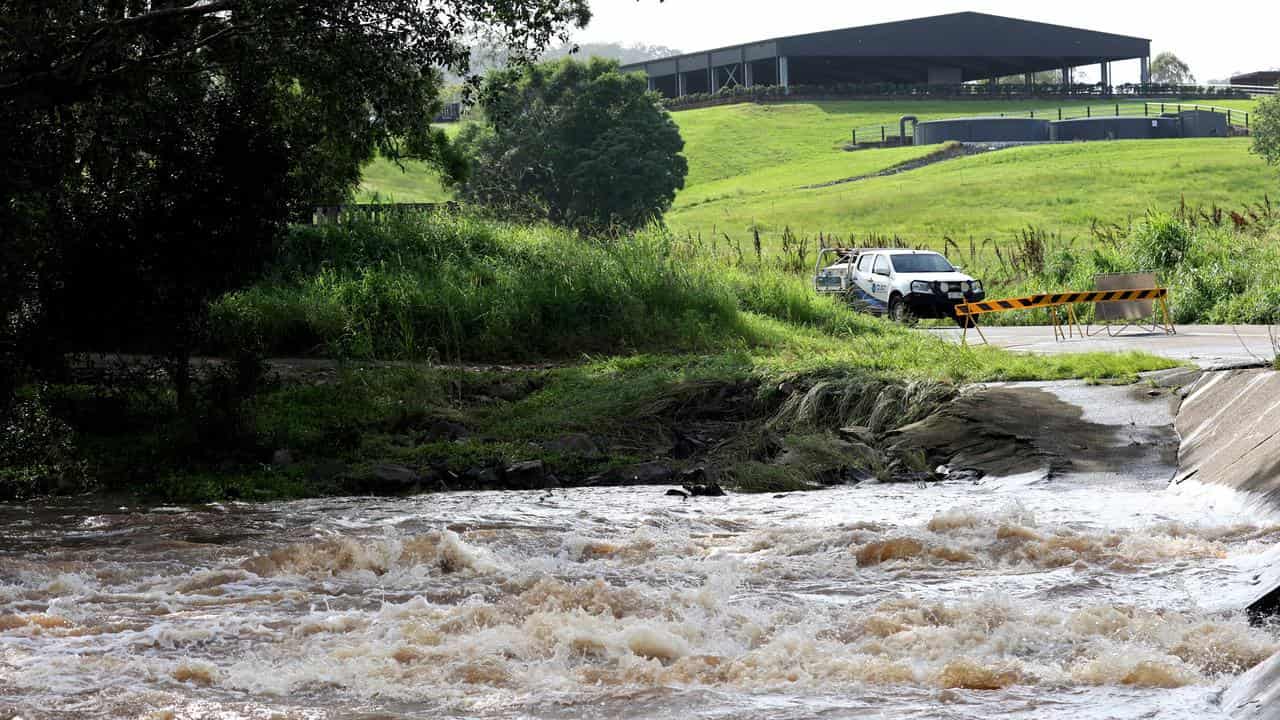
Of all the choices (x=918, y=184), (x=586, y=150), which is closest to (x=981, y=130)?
(x=918, y=184)

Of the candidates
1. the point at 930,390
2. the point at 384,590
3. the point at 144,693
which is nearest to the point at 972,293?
the point at 930,390

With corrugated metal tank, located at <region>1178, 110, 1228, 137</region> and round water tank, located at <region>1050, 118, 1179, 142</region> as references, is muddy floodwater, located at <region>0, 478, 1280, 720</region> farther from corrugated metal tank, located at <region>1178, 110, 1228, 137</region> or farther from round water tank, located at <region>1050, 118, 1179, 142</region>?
corrugated metal tank, located at <region>1178, 110, 1228, 137</region>

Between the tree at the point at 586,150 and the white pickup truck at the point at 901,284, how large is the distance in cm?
2243

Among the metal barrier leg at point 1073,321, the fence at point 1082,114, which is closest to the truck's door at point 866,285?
the metal barrier leg at point 1073,321

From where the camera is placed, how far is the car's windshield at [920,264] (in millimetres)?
28266

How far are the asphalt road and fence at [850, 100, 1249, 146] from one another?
60.9 m

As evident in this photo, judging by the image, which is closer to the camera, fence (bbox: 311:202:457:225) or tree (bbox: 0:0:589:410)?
tree (bbox: 0:0:589:410)

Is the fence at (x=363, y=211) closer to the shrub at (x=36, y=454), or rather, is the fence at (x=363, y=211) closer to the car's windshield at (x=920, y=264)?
the car's windshield at (x=920, y=264)

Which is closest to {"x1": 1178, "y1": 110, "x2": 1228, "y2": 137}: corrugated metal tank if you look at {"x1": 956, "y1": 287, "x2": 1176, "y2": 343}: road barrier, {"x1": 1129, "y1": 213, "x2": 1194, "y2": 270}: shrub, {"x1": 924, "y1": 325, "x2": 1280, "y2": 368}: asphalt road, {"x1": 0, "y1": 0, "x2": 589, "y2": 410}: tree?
{"x1": 1129, "y1": 213, "x2": 1194, "y2": 270}: shrub

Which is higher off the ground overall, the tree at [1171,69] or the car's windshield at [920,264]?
the tree at [1171,69]

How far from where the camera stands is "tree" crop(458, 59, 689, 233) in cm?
5347

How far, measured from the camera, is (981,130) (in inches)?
3157

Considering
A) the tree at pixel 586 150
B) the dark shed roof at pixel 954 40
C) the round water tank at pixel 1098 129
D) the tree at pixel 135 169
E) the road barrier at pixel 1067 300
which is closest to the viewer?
the tree at pixel 135 169

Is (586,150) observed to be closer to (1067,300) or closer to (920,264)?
(920,264)
